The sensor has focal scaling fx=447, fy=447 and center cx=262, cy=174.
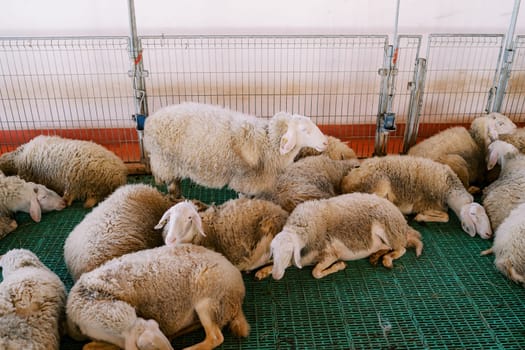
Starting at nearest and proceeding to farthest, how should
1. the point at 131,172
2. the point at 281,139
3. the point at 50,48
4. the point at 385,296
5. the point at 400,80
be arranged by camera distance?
the point at 385,296
the point at 281,139
the point at 131,172
the point at 50,48
the point at 400,80

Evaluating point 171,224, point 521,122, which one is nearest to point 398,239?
point 171,224

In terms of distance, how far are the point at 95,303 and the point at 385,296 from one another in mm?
1978

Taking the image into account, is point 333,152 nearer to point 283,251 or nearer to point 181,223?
point 283,251

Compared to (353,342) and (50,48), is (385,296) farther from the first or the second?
(50,48)

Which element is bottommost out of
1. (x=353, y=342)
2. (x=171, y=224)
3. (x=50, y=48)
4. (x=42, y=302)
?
(x=353, y=342)

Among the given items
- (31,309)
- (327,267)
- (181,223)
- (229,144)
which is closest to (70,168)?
(229,144)

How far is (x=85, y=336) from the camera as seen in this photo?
2641 mm

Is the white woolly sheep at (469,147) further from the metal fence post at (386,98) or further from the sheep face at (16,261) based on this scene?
the sheep face at (16,261)

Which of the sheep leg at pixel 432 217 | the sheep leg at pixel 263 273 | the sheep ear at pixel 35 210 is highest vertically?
the sheep ear at pixel 35 210

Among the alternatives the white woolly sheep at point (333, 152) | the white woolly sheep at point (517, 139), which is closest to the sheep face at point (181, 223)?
the white woolly sheep at point (333, 152)

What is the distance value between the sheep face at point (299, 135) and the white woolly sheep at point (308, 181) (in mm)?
280

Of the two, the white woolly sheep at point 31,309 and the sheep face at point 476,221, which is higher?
the white woolly sheep at point 31,309

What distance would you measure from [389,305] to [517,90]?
4365mm

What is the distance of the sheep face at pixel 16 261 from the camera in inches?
120
